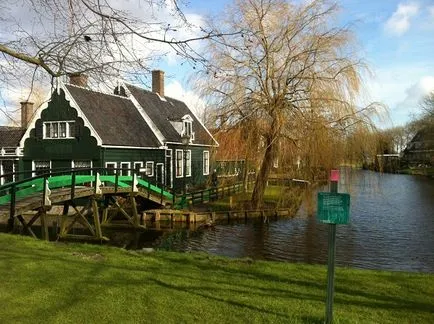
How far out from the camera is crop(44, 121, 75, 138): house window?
26516mm

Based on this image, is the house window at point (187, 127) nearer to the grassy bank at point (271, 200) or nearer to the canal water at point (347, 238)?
the grassy bank at point (271, 200)

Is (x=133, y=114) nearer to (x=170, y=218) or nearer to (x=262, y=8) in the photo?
(x=170, y=218)

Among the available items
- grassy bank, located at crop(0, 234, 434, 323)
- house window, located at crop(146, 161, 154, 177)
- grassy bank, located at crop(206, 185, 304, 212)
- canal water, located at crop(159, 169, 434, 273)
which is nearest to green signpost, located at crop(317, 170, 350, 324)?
grassy bank, located at crop(0, 234, 434, 323)

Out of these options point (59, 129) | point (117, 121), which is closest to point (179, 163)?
point (117, 121)

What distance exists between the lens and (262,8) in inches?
839

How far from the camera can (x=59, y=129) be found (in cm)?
2681

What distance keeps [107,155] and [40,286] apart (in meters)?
20.5

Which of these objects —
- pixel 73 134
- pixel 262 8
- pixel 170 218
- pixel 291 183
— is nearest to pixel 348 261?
pixel 291 183

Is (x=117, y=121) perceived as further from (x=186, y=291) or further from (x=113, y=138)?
(x=186, y=291)

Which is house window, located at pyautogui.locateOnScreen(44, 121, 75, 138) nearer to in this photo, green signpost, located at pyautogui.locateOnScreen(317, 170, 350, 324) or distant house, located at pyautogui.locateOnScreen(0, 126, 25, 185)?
distant house, located at pyautogui.locateOnScreen(0, 126, 25, 185)

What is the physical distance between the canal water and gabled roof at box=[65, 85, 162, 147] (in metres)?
8.91

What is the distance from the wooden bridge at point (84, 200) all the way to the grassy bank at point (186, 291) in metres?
6.39

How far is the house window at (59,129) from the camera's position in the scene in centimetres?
2652

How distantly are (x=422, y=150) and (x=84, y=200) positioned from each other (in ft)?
217
